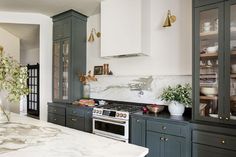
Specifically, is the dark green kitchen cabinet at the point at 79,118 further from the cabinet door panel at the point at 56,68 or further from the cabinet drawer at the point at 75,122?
the cabinet door panel at the point at 56,68

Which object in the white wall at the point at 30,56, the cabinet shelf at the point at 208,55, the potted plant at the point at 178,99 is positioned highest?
the white wall at the point at 30,56

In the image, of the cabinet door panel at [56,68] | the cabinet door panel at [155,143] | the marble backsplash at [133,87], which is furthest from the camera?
the cabinet door panel at [56,68]

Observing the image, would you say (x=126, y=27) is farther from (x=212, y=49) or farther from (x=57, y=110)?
(x=57, y=110)

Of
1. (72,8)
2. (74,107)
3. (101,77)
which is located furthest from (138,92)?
(72,8)

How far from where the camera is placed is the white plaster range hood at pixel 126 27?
115 inches

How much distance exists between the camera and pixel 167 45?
10.0 ft

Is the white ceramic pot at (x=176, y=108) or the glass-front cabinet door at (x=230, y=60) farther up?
the glass-front cabinet door at (x=230, y=60)

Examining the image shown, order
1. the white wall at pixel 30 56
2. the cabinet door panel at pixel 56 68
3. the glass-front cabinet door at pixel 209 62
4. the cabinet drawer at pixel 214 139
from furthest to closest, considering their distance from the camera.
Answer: the white wall at pixel 30 56
the cabinet door panel at pixel 56 68
the glass-front cabinet door at pixel 209 62
the cabinet drawer at pixel 214 139

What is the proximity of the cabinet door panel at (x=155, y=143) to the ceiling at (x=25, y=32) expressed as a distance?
3.83 m

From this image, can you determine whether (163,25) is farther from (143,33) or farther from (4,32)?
(4,32)

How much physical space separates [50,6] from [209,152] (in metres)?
3.55

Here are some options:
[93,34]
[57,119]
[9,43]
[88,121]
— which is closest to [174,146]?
[88,121]

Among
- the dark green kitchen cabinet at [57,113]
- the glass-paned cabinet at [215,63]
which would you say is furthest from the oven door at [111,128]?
the glass-paned cabinet at [215,63]

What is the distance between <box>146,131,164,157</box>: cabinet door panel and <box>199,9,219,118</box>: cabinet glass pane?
62cm
